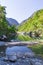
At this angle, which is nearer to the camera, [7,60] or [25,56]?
[7,60]

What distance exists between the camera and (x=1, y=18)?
7625cm

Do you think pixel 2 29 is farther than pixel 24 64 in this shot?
Yes

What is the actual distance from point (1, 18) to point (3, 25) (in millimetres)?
3312

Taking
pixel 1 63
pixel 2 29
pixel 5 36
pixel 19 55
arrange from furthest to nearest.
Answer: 1. pixel 5 36
2. pixel 2 29
3. pixel 19 55
4. pixel 1 63

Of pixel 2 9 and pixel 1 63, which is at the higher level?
pixel 2 9

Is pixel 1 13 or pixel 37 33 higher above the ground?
pixel 1 13

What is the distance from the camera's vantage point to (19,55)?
3775 cm

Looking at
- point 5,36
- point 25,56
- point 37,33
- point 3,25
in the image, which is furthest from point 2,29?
point 37,33

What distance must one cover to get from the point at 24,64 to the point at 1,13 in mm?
46295

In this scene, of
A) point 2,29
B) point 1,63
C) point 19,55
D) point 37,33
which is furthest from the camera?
point 37,33

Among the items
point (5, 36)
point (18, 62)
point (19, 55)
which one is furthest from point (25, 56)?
point (5, 36)

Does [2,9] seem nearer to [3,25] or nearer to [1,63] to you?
[3,25]

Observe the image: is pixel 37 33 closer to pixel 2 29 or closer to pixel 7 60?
pixel 2 29

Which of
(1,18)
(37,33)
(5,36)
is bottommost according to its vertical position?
(37,33)
